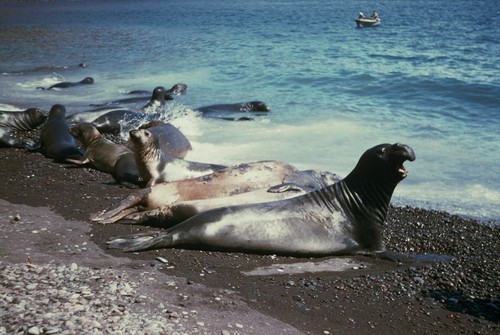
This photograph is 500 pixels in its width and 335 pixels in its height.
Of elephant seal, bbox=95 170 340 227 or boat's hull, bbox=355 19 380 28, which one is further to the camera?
boat's hull, bbox=355 19 380 28

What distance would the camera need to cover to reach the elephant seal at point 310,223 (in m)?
6.44

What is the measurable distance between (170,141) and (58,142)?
178 cm

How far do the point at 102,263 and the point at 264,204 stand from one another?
1940mm

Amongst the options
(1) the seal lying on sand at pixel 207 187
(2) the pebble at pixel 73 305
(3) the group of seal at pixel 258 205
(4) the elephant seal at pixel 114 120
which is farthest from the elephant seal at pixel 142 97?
(2) the pebble at pixel 73 305

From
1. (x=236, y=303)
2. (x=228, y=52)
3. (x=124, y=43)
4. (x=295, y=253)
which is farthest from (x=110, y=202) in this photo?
(x=124, y=43)

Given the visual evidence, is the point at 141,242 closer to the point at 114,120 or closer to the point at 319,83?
the point at 114,120

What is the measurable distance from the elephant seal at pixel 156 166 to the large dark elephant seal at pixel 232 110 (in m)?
6.58

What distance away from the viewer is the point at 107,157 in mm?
9633

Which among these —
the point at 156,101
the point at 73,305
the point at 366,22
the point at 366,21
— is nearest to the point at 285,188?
the point at 73,305

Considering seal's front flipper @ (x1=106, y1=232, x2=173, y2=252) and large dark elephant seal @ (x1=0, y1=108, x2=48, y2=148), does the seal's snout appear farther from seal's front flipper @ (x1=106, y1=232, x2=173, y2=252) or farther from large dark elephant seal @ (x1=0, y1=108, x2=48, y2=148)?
large dark elephant seal @ (x1=0, y1=108, x2=48, y2=148)

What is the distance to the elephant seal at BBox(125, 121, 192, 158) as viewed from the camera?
1012 centimetres

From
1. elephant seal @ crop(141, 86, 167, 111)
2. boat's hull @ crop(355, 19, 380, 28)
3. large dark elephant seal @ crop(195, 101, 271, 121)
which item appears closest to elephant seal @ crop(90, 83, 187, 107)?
elephant seal @ crop(141, 86, 167, 111)

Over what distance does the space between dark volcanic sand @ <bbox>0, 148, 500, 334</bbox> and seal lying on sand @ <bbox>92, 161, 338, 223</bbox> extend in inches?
12.5

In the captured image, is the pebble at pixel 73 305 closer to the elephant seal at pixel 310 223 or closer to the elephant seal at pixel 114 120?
the elephant seal at pixel 310 223
